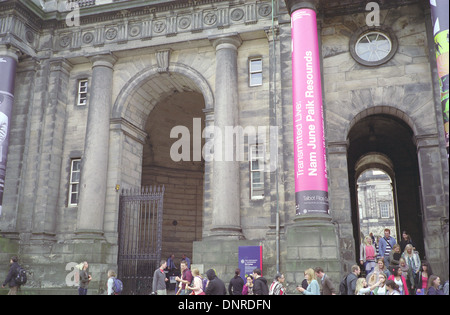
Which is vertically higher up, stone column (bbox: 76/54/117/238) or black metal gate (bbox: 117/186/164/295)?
Result: stone column (bbox: 76/54/117/238)

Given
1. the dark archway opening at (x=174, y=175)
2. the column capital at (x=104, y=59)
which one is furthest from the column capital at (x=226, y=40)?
the dark archway opening at (x=174, y=175)

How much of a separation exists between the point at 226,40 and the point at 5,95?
9.73 meters

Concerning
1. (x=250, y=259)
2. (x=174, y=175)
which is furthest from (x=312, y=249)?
(x=174, y=175)

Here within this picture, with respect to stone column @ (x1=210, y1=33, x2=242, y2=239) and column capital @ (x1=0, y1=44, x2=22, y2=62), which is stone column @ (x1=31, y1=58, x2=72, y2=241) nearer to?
column capital @ (x1=0, y1=44, x2=22, y2=62)

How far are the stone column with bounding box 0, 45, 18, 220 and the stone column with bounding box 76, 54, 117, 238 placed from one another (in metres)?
3.23

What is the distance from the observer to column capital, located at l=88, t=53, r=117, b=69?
826 inches

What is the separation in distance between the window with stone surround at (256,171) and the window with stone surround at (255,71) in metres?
2.80

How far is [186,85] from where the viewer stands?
21.9 metres

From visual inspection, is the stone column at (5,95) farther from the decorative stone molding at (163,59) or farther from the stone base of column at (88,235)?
the decorative stone molding at (163,59)

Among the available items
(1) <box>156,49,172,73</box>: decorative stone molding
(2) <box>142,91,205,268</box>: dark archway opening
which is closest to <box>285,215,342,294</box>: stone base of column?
(1) <box>156,49,172,73</box>: decorative stone molding

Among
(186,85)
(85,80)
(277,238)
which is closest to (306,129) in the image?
(277,238)

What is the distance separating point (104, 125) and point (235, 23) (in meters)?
7.14

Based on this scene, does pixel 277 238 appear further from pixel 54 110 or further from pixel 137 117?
pixel 54 110

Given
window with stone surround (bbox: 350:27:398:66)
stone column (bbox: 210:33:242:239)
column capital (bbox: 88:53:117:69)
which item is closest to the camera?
stone column (bbox: 210:33:242:239)
